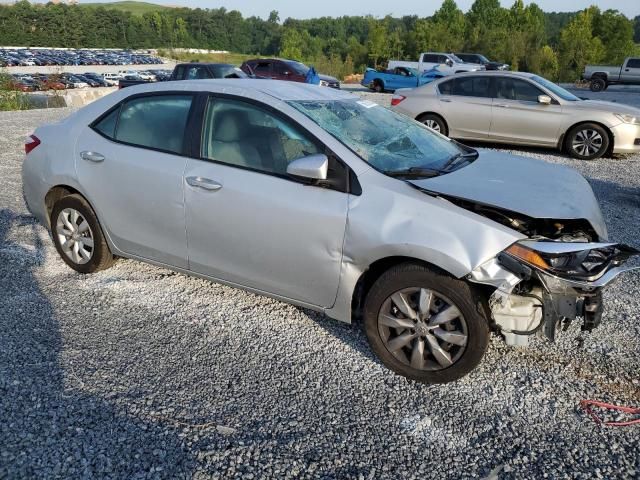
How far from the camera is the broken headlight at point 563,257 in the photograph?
287cm

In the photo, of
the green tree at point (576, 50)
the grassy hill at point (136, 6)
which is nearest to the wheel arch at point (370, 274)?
the green tree at point (576, 50)

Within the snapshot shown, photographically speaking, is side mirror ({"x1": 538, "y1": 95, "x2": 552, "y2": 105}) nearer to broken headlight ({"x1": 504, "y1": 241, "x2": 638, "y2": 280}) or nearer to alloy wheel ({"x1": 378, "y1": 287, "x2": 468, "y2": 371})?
broken headlight ({"x1": 504, "y1": 241, "x2": 638, "y2": 280})

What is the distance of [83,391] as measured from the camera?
3.07m

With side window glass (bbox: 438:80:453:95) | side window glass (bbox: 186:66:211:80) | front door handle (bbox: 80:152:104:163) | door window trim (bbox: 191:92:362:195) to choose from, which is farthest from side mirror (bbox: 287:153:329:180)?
side window glass (bbox: 186:66:211:80)

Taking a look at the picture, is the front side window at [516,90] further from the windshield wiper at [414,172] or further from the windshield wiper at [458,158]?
the windshield wiper at [414,172]

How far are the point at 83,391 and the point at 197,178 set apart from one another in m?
1.52

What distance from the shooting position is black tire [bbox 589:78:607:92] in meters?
30.1

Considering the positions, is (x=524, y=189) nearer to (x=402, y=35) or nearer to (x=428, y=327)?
(x=428, y=327)

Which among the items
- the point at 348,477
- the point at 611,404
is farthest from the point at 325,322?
the point at 611,404

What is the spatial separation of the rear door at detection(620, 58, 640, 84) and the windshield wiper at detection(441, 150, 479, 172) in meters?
31.4

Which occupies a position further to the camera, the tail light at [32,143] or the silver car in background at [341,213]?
the tail light at [32,143]

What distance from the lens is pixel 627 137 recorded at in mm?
9453

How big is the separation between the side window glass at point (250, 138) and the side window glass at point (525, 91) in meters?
7.86

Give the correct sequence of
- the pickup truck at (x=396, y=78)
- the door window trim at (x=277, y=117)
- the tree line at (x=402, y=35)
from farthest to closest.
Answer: the tree line at (x=402, y=35)
the pickup truck at (x=396, y=78)
the door window trim at (x=277, y=117)
